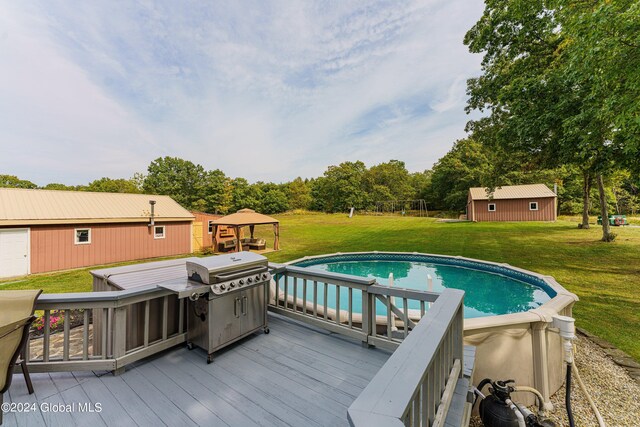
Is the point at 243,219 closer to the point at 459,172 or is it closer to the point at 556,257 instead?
the point at 556,257

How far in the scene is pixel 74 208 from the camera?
12.0 metres

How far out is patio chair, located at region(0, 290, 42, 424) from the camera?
181cm

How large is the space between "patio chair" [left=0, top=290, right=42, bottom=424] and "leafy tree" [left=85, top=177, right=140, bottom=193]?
4631cm

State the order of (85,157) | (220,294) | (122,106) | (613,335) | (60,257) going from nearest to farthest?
1. (220,294)
2. (613,335)
3. (60,257)
4. (122,106)
5. (85,157)

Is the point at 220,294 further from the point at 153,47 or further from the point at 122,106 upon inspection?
the point at 122,106

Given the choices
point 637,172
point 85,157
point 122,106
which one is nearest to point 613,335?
point 637,172

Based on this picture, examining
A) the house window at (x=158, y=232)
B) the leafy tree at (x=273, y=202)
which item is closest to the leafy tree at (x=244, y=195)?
the leafy tree at (x=273, y=202)

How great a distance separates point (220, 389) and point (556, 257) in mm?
12195

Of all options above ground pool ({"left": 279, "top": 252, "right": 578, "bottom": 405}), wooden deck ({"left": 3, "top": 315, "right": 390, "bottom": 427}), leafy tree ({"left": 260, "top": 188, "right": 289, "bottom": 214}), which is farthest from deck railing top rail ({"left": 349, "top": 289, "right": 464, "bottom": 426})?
leafy tree ({"left": 260, "top": 188, "right": 289, "bottom": 214})

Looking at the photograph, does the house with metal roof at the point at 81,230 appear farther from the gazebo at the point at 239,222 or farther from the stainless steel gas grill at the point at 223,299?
the stainless steel gas grill at the point at 223,299

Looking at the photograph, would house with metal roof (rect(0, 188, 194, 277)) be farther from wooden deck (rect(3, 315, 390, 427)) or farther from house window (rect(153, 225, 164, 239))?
wooden deck (rect(3, 315, 390, 427))

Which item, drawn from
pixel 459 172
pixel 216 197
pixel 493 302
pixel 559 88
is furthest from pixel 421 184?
pixel 493 302

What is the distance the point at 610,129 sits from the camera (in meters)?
5.88

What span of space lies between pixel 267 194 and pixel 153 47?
97.4 feet
